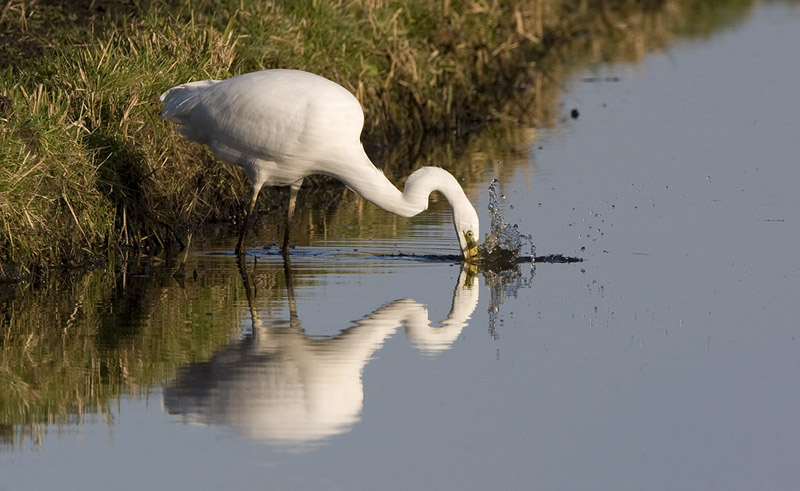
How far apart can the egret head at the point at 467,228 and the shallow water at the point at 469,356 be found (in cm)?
18

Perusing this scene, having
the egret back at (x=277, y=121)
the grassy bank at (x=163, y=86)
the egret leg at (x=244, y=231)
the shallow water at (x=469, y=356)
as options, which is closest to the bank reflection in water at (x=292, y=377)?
the shallow water at (x=469, y=356)

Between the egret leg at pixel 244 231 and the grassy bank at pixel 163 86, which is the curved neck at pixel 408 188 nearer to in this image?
the egret leg at pixel 244 231

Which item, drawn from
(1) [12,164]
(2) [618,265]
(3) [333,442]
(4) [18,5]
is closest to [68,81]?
(1) [12,164]

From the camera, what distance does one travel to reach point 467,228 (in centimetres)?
1084

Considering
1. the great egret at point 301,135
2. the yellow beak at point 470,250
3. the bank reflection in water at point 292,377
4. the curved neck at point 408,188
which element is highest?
the great egret at point 301,135

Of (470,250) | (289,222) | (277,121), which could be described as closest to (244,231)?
(289,222)

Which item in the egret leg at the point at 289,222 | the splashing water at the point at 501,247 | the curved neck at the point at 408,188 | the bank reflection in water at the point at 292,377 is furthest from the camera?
the egret leg at the point at 289,222

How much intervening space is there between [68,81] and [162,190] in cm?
122

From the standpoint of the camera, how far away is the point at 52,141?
11.0m

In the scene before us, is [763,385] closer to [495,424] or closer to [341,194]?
[495,424]

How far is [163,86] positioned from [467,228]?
316 centimetres

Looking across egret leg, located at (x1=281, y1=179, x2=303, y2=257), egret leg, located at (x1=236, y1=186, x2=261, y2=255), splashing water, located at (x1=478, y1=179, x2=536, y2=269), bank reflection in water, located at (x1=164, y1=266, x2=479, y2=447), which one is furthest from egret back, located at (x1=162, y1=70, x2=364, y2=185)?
bank reflection in water, located at (x1=164, y1=266, x2=479, y2=447)

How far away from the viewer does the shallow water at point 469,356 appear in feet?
21.8

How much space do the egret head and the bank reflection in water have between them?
1.16 m
